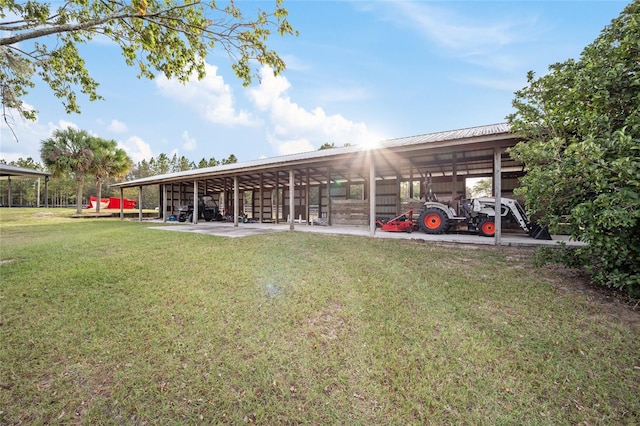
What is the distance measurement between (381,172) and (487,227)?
604 centimetres

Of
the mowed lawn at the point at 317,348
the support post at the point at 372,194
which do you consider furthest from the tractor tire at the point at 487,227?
the mowed lawn at the point at 317,348

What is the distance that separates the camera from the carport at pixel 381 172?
708cm

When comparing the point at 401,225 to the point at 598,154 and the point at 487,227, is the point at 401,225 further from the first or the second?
the point at 598,154

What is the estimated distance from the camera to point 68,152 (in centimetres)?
1964

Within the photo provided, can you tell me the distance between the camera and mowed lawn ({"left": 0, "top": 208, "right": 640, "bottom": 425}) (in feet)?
6.47

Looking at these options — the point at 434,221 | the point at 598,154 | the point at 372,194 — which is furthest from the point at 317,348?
the point at 434,221

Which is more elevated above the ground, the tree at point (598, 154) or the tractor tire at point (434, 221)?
the tree at point (598, 154)

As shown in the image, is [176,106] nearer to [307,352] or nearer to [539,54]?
[307,352]

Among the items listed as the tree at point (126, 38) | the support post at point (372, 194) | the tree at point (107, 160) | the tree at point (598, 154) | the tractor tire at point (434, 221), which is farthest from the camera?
the tree at point (107, 160)

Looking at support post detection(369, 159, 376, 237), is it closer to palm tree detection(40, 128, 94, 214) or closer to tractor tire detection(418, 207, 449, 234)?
tractor tire detection(418, 207, 449, 234)

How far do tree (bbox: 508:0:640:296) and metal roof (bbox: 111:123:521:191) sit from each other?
2.26m

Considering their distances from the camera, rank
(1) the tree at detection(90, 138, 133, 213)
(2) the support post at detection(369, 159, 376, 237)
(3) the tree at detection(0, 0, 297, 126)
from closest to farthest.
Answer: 1. (3) the tree at detection(0, 0, 297, 126)
2. (2) the support post at detection(369, 159, 376, 237)
3. (1) the tree at detection(90, 138, 133, 213)

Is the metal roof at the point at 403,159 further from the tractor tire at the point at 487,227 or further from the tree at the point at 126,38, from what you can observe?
the tree at the point at 126,38

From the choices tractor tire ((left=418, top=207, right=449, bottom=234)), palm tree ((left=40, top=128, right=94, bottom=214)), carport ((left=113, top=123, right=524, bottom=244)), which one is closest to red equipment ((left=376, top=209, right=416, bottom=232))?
tractor tire ((left=418, top=207, right=449, bottom=234))
